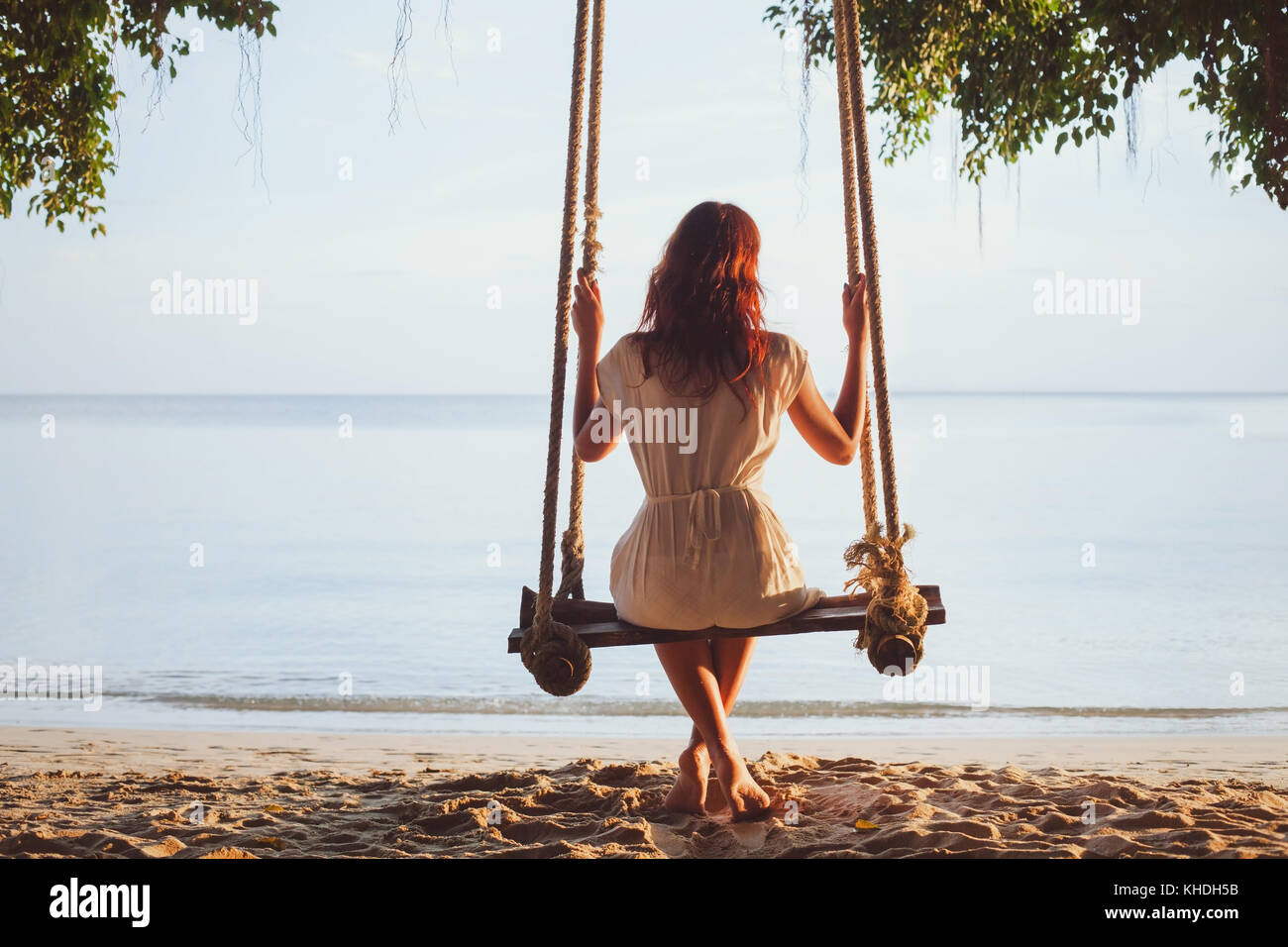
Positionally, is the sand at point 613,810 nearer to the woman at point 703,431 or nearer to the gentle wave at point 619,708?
the woman at point 703,431

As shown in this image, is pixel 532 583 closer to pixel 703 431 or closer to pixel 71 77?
pixel 71 77

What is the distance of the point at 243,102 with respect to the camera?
316 centimetres

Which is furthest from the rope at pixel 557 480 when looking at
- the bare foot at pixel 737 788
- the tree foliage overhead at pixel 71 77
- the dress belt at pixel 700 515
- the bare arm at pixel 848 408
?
the tree foliage overhead at pixel 71 77

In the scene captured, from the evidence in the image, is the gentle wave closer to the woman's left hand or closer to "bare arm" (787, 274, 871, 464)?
"bare arm" (787, 274, 871, 464)

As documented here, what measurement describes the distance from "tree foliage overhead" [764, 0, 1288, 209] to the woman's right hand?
1.26 metres

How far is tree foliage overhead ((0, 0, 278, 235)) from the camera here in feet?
10.4

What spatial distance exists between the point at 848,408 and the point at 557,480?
2.01 ft

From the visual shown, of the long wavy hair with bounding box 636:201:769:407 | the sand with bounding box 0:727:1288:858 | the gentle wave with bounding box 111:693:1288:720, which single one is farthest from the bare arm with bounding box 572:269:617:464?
the gentle wave with bounding box 111:693:1288:720

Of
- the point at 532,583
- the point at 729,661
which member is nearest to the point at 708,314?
the point at 729,661

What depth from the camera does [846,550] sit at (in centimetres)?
237

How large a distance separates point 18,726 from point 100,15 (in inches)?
106

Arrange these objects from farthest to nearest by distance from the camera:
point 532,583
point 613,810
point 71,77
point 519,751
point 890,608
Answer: point 532,583, point 519,751, point 71,77, point 613,810, point 890,608
